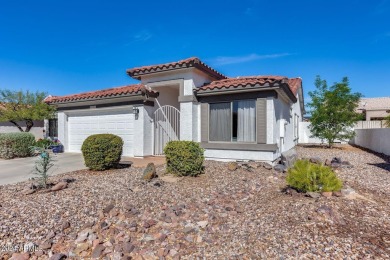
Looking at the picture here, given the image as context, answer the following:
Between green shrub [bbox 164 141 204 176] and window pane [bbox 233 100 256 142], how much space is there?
2884 millimetres

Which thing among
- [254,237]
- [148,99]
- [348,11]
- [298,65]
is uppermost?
[348,11]

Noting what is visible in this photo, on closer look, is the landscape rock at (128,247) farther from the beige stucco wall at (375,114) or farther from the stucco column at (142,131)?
the beige stucco wall at (375,114)

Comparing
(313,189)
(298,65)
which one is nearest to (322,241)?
(313,189)

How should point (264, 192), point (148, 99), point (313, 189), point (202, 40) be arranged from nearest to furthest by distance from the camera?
point (313, 189), point (264, 192), point (148, 99), point (202, 40)

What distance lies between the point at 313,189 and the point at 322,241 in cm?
206

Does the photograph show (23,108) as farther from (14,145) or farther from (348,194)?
(348,194)

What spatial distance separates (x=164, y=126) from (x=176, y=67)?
3300 millimetres

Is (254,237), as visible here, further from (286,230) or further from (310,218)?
(310,218)

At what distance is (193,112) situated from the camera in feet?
34.0

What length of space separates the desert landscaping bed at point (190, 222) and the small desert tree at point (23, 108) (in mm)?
17993

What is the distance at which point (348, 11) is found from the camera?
1180 cm

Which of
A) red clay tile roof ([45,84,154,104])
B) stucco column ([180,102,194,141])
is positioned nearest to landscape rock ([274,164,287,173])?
stucco column ([180,102,194,141])

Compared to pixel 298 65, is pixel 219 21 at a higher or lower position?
higher

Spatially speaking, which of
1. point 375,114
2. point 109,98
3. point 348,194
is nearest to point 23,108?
point 109,98
